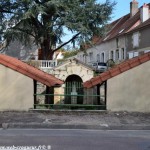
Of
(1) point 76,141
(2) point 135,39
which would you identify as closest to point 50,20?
(2) point 135,39

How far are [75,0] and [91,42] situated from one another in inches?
187

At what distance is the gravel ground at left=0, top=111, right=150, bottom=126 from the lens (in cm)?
1376

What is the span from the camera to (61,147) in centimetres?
877

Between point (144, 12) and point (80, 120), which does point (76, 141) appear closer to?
point (80, 120)

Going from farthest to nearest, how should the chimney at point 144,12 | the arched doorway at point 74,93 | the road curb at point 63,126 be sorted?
the chimney at point 144,12
the arched doorway at point 74,93
the road curb at point 63,126

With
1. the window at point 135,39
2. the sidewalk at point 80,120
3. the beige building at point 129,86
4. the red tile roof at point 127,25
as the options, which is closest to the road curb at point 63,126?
the sidewalk at point 80,120

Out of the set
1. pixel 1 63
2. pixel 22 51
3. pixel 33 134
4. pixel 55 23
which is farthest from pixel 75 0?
pixel 33 134

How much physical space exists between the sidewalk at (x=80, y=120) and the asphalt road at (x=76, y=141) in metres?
1.53

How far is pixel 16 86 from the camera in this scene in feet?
58.1

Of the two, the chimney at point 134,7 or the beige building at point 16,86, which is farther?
the chimney at point 134,7

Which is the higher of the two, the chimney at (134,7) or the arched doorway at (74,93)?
the chimney at (134,7)

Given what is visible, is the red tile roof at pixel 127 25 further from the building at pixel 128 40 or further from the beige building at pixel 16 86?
the beige building at pixel 16 86

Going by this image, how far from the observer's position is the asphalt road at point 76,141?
29.1ft

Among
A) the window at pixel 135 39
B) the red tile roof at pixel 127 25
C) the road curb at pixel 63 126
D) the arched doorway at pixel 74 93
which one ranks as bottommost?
the road curb at pixel 63 126
